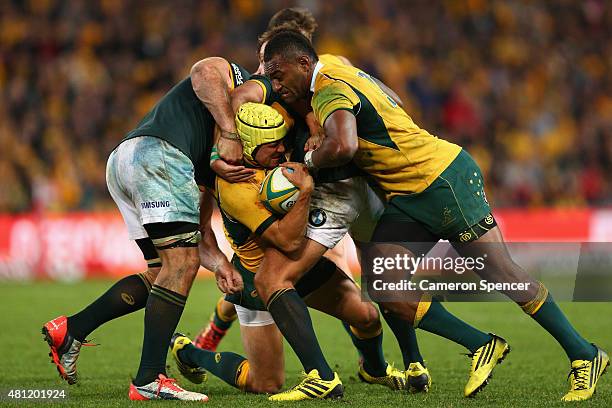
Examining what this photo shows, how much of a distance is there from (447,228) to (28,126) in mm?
11841

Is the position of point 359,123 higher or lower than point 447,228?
higher

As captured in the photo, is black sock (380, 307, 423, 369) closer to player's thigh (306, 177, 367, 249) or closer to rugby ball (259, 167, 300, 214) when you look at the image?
player's thigh (306, 177, 367, 249)

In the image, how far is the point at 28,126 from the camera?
54.7 ft

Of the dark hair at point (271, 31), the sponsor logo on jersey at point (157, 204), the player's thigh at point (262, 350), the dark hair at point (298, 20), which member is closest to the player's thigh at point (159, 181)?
the sponsor logo on jersey at point (157, 204)

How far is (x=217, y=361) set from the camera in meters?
6.55

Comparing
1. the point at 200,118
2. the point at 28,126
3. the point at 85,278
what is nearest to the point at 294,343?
the point at 200,118

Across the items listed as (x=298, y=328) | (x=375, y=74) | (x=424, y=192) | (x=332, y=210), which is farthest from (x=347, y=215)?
(x=375, y=74)

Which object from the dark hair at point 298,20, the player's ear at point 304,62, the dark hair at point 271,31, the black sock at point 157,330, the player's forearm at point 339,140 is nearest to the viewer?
the player's forearm at point 339,140

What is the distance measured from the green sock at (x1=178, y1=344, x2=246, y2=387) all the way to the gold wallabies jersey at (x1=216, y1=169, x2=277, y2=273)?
58cm

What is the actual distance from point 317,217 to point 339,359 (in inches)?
86.7

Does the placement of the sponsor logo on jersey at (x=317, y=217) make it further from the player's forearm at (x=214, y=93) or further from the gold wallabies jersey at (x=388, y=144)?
the player's forearm at (x=214, y=93)

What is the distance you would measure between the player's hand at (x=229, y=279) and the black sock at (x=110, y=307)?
0.52m

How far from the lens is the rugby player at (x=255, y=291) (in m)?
6.03

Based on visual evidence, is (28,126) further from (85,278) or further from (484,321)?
(484,321)
